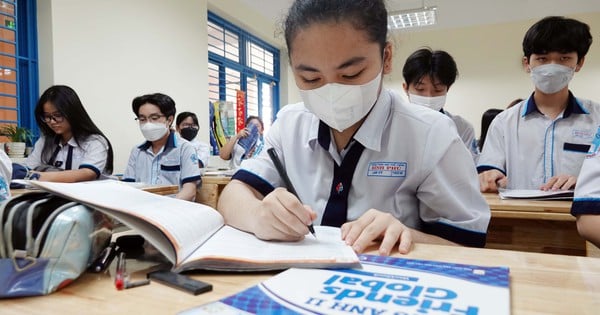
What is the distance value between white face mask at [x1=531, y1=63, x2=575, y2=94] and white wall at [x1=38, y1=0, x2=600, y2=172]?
71 cm

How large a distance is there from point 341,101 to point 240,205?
34 cm

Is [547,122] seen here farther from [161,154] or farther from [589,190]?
[161,154]

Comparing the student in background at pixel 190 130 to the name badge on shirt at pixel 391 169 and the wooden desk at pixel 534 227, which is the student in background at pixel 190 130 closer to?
the wooden desk at pixel 534 227

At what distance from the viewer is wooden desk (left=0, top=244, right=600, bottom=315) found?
1.35 ft

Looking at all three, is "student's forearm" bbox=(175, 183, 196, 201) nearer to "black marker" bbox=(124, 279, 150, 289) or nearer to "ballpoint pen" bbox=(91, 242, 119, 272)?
"ballpoint pen" bbox=(91, 242, 119, 272)

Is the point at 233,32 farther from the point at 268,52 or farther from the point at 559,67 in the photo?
the point at 559,67

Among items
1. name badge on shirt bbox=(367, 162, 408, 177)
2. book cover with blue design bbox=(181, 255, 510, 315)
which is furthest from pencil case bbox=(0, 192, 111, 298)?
name badge on shirt bbox=(367, 162, 408, 177)

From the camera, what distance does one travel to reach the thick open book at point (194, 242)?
0.53m

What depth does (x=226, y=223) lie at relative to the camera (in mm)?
862

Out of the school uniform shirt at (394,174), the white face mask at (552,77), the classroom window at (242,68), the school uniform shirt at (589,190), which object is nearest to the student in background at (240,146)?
the classroom window at (242,68)

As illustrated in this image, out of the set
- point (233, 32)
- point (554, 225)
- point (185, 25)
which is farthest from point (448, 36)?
point (554, 225)

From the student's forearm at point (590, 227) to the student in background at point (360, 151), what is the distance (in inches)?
8.5

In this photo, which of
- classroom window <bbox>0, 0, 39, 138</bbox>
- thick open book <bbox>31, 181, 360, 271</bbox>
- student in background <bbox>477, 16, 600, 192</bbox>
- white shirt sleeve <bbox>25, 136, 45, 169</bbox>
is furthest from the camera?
classroom window <bbox>0, 0, 39, 138</bbox>

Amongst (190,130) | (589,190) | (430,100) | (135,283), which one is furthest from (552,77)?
(190,130)
